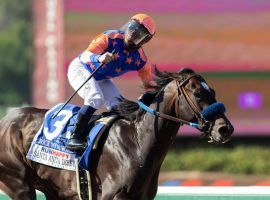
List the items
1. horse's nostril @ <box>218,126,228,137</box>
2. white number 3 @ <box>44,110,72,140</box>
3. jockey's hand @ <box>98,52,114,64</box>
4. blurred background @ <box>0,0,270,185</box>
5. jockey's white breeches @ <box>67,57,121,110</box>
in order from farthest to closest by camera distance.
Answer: blurred background @ <box>0,0,270,185</box> < white number 3 @ <box>44,110,72,140</box> < jockey's white breeches @ <box>67,57,121,110</box> < jockey's hand @ <box>98,52,114,64</box> < horse's nostril @ <box>218,126,228,137</box>

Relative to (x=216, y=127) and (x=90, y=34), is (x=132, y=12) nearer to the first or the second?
(x=90, y=34)

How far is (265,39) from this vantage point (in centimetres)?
1316

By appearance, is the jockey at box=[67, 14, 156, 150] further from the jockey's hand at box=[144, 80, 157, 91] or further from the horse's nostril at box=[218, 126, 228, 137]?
the horse's nostril at box=[218, 126, 228, 137]

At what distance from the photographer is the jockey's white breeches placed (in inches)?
212

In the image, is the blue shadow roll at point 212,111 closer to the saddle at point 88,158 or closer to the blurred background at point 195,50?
the saddle at point 88,158

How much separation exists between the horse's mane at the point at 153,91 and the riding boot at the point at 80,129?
215 millimetres

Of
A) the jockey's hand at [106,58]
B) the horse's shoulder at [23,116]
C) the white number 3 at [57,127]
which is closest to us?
the jockey's hand at [106,58]

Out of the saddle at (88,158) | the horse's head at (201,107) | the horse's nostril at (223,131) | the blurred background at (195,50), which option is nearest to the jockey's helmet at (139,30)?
the horse's head at (201,107)

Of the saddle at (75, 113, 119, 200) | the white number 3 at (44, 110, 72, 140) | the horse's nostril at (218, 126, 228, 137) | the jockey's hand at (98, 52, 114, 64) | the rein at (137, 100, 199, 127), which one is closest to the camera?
the horse's nostril at (218, 126, 228, 137)

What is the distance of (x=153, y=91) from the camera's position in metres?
5.34

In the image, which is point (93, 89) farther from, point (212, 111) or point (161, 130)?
point (212, 111)

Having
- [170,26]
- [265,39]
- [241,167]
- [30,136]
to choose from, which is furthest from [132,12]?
[30,136]

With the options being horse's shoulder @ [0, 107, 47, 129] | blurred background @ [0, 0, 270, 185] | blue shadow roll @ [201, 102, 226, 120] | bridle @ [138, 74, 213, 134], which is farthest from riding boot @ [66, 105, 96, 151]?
blurred background @ [0, 0, 270, 185]

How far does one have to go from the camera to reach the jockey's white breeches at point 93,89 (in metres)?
5.39
